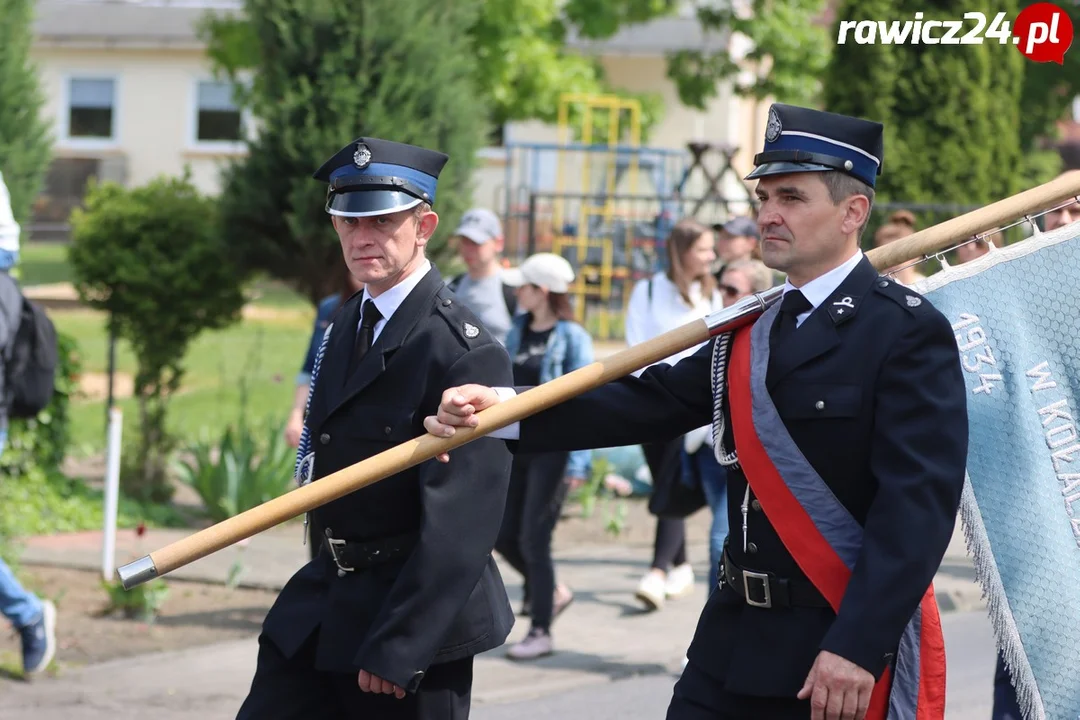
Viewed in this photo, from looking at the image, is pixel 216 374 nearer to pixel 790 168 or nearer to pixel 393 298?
pixel 393 298

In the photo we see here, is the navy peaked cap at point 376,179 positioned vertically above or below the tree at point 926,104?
below

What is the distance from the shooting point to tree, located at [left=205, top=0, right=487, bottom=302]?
985 centimetres

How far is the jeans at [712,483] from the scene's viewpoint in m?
7.08

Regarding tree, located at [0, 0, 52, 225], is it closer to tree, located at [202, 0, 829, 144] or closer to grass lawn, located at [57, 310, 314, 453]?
grass lawn, located at [57, 310, 314, 453]

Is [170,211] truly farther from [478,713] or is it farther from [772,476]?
[772,476]

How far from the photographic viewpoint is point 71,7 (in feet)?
133

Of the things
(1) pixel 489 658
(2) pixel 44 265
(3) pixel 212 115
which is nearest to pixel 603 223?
(1) pixel 489 658

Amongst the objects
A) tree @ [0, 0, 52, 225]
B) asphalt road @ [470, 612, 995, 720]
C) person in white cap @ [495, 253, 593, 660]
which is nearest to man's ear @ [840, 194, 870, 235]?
asphalt road @ [470, 612, 995, 720]

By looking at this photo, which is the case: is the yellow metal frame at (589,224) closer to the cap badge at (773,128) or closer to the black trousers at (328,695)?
the black trousers at (328,695)

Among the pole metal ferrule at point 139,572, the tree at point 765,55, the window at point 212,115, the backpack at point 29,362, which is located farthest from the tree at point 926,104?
the window at point 212,115

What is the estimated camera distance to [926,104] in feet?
48.4

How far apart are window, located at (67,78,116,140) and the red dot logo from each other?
25.8 m

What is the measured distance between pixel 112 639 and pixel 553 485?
7.18ft

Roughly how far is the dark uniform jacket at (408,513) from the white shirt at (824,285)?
81 centimetres
